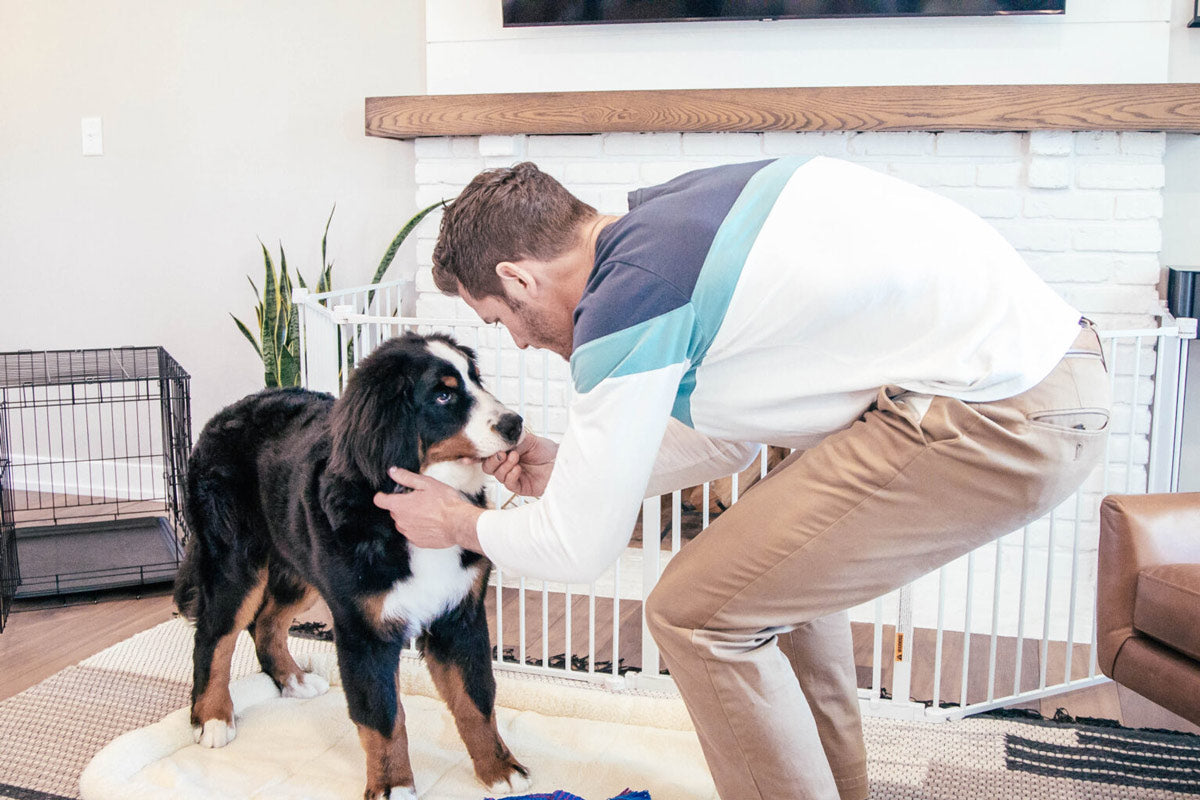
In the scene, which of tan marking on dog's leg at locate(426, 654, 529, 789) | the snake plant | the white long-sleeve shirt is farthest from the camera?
the snake plant

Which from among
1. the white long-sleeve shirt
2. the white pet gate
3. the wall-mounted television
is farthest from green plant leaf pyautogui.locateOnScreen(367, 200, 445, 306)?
the white long-sleeve shirt

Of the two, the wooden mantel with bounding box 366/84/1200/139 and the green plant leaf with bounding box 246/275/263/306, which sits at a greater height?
the wooden mantel with bounding box 366/84/1200/139

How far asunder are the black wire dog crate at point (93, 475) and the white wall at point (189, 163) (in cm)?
28

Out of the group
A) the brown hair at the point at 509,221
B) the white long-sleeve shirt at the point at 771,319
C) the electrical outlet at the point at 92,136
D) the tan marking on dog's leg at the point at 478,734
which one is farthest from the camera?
the electrical outlet at the point at 92,136

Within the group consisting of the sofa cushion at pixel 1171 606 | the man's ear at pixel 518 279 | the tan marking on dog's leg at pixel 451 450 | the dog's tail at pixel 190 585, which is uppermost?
the man's ear at pixel 518 279

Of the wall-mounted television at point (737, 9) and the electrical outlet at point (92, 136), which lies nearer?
the wall-mounted television at point (737, 9)

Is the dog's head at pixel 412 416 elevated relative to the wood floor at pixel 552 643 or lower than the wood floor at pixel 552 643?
elevated

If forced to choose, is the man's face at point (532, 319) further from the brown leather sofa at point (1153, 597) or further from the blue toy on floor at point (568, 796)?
the brown leather sofa at point (1153, 597)

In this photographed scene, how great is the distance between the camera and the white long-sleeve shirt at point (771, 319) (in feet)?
4.05

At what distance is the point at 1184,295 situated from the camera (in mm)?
2867

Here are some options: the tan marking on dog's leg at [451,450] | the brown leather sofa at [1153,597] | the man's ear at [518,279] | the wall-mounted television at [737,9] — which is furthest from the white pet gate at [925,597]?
the wall-mounted television at [737,9]

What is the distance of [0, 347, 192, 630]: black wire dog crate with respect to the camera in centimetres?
296

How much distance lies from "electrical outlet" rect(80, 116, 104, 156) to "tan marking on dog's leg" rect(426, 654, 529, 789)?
9.79ft

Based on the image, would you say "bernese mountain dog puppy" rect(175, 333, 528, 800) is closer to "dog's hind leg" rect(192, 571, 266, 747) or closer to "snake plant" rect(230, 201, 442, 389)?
"dog's hind leg" rect(192, 571, 266, 747)
